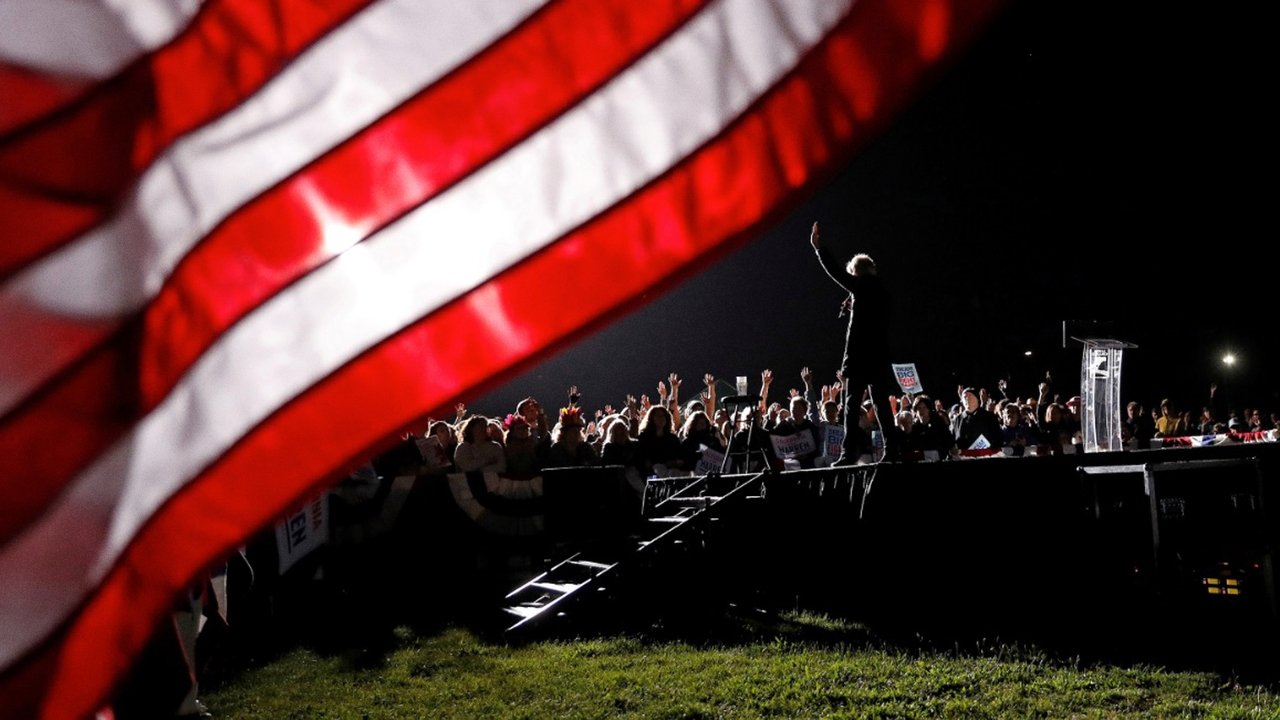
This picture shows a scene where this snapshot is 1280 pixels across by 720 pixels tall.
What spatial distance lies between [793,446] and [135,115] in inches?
455

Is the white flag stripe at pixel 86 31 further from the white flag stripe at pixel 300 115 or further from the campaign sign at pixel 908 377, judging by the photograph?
the campaign sign at pixel 908 377

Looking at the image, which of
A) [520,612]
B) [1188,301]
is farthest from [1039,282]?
[520,612]

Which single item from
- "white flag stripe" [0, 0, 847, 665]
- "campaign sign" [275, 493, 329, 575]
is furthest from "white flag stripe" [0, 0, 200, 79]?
"campaign sign" [275, 493, 329, 575]

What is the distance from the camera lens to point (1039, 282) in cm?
3362

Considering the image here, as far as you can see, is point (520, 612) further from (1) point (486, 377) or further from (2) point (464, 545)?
(1) point (486, 377)

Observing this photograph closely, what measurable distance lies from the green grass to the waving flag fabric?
15.7ft

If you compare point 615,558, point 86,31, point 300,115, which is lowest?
point 615,558

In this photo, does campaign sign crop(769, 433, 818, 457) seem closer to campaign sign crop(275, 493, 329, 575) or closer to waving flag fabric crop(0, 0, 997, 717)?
campaign sign crop(275, 493, 329, 575)

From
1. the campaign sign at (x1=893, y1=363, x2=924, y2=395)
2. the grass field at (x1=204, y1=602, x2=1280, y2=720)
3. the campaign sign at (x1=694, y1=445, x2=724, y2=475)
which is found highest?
the campaign sign at (x1=893, y1=363, x2=924, y2=395)

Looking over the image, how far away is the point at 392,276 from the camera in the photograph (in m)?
1.79

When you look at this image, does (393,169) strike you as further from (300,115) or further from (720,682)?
(720,682)

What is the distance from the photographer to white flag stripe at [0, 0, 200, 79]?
1.57 m

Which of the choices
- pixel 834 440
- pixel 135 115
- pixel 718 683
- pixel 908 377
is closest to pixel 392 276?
pixel 135 115

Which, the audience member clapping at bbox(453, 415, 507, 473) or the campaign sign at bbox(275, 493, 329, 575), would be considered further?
the audience member clapping at bbox(453, 415, 507, 473)
